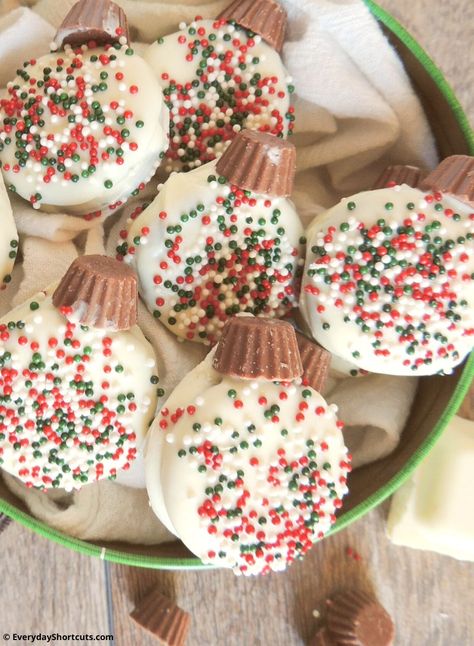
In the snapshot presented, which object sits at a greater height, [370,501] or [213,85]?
[213,85]

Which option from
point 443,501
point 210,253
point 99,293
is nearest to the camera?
point 99,293

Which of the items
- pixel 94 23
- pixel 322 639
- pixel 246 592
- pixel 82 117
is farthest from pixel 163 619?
pixel 94 23

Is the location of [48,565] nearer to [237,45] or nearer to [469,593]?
[469,593]

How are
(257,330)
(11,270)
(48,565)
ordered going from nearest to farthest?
(257,330), (11,270), (48,565)

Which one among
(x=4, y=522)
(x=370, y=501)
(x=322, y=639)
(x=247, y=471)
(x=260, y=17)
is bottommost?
(x=322, y=639)

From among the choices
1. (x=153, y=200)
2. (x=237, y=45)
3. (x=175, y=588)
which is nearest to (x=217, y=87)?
(x=237, y=45)

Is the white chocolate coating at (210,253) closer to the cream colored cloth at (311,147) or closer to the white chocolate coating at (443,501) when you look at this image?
the cream colored cloth at (311,147)

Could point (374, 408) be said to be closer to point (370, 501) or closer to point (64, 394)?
point (370, 501)
